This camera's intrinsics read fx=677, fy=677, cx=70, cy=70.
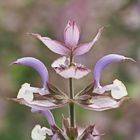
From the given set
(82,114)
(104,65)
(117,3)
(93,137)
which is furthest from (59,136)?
(117,3)

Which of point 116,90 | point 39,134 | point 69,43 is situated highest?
point 69,43

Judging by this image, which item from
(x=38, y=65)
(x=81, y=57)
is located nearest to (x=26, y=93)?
(x=38, y=65)

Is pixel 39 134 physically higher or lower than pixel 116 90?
lower

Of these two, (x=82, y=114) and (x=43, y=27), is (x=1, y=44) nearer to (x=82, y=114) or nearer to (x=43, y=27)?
(x=43, y=27)

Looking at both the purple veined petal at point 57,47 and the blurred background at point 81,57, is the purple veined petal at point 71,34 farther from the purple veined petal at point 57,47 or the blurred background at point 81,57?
the blurred background at point 81,57

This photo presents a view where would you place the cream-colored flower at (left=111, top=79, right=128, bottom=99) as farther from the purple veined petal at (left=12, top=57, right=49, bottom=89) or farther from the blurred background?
the blurred background

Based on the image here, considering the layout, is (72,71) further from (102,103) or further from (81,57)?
(81,57)

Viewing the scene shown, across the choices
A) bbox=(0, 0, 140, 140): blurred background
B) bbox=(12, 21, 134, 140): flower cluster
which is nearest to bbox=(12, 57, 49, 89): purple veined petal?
bbox=(12, 21, 134, 140): flower cluster
